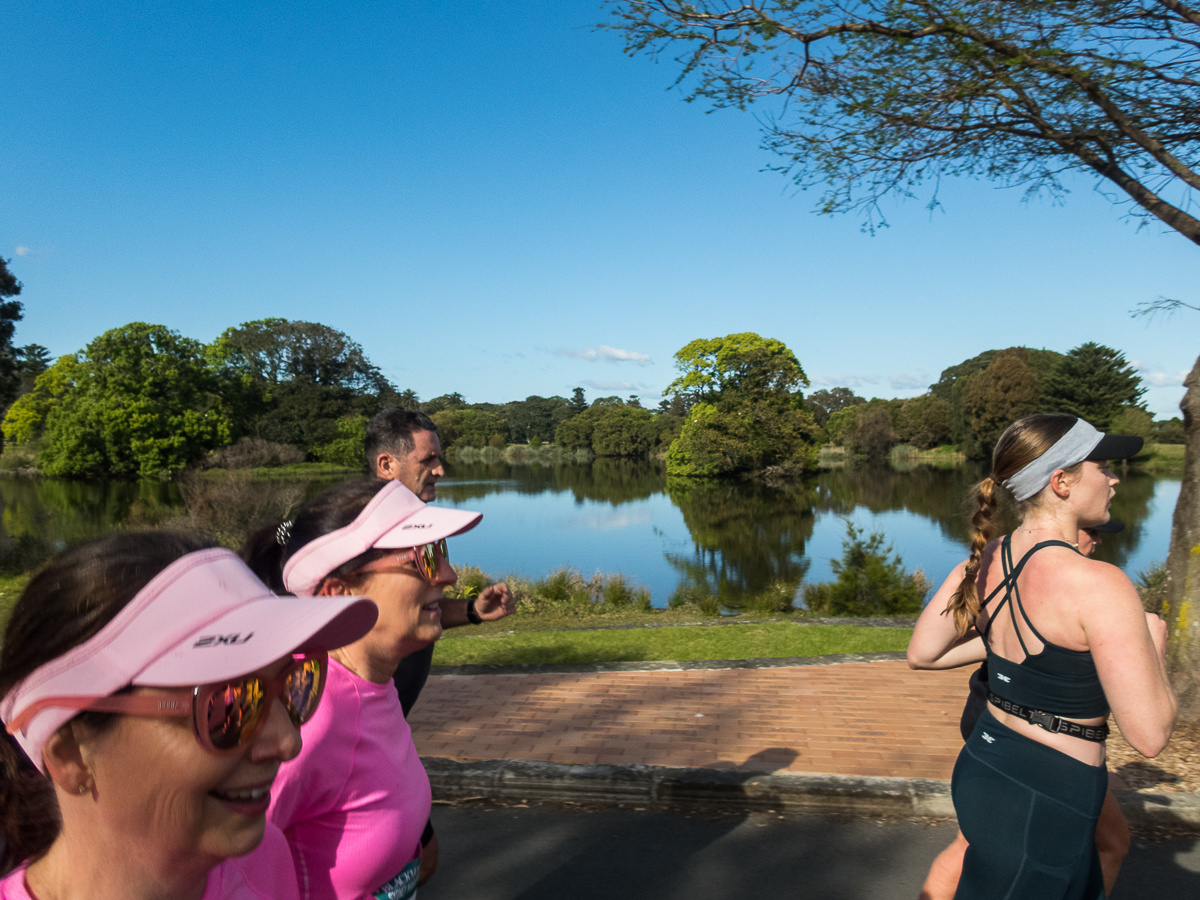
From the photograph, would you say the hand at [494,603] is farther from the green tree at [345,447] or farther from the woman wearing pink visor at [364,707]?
the green tree at [345,447]

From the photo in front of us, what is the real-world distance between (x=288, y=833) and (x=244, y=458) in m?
36.3

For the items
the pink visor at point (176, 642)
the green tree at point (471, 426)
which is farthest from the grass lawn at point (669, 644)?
the green tree at point (471, 426)

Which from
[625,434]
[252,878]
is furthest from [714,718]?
[625,434]

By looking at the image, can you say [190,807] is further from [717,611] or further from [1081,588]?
[717,611]

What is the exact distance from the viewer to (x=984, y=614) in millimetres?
2512

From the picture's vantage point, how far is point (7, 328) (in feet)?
79.0

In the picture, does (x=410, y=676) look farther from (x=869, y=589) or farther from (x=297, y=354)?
(x=297, y=354)

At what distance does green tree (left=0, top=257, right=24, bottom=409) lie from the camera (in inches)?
944

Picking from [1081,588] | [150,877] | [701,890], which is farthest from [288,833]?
[701,890]

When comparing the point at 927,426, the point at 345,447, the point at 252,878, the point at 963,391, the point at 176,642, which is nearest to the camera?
the point at 176,642

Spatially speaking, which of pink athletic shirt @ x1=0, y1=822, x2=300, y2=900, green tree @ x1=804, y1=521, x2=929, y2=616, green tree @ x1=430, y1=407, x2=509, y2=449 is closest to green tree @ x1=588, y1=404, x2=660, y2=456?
green tree @ x1=430, y1=407, x2=509, y2=449

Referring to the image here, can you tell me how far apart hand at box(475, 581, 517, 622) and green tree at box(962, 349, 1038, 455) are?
209ft

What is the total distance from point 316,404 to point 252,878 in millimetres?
63966

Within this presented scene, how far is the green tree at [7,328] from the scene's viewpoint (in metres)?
24.0
